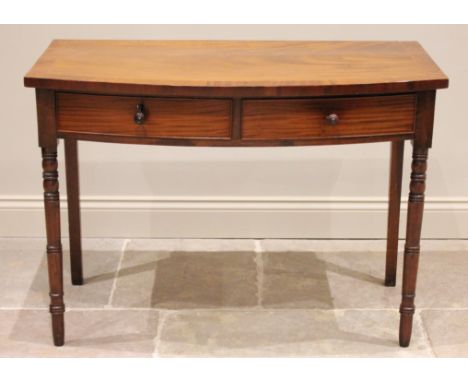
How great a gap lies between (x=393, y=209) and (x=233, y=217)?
72cm

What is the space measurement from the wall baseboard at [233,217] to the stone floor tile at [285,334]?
0.61 meters

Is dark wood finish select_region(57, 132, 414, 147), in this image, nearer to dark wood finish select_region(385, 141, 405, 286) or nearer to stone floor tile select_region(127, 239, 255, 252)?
dark wood finish select_region(385, 141, 405, 286)

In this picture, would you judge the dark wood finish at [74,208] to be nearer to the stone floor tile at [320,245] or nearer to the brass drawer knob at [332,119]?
the stone floor tile at [320,245]

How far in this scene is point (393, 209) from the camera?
3311 millimetres

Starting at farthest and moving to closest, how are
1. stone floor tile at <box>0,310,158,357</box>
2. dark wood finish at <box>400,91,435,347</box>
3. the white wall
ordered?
the white wall
stone floor tile at <box>0,310,158,357</box>
dark wood finish at <box>400,91,435,347</box>

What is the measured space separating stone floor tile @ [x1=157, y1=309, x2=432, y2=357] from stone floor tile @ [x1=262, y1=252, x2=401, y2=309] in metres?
0.07

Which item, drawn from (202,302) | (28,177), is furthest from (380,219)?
(28,177)

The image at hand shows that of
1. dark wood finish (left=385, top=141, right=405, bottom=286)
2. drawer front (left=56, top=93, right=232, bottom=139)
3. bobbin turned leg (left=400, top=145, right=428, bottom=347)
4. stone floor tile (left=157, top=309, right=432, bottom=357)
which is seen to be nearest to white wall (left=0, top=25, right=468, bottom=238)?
dark wood finish (left=385, top=141, right=405, bottom=286)

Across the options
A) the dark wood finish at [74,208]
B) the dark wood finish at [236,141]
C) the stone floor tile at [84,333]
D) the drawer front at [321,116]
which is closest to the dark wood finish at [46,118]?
the dark wood finish at [236,141]

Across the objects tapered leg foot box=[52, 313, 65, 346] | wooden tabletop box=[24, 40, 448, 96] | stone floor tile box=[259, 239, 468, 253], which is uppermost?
wooden tabletop box=[24, 40, 448, 96]

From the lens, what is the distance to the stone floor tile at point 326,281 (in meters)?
3.29

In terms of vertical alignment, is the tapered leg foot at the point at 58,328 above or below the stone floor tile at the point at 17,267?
above

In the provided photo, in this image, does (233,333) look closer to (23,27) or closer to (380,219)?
(380,219)

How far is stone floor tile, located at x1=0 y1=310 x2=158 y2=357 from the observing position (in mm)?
2975
